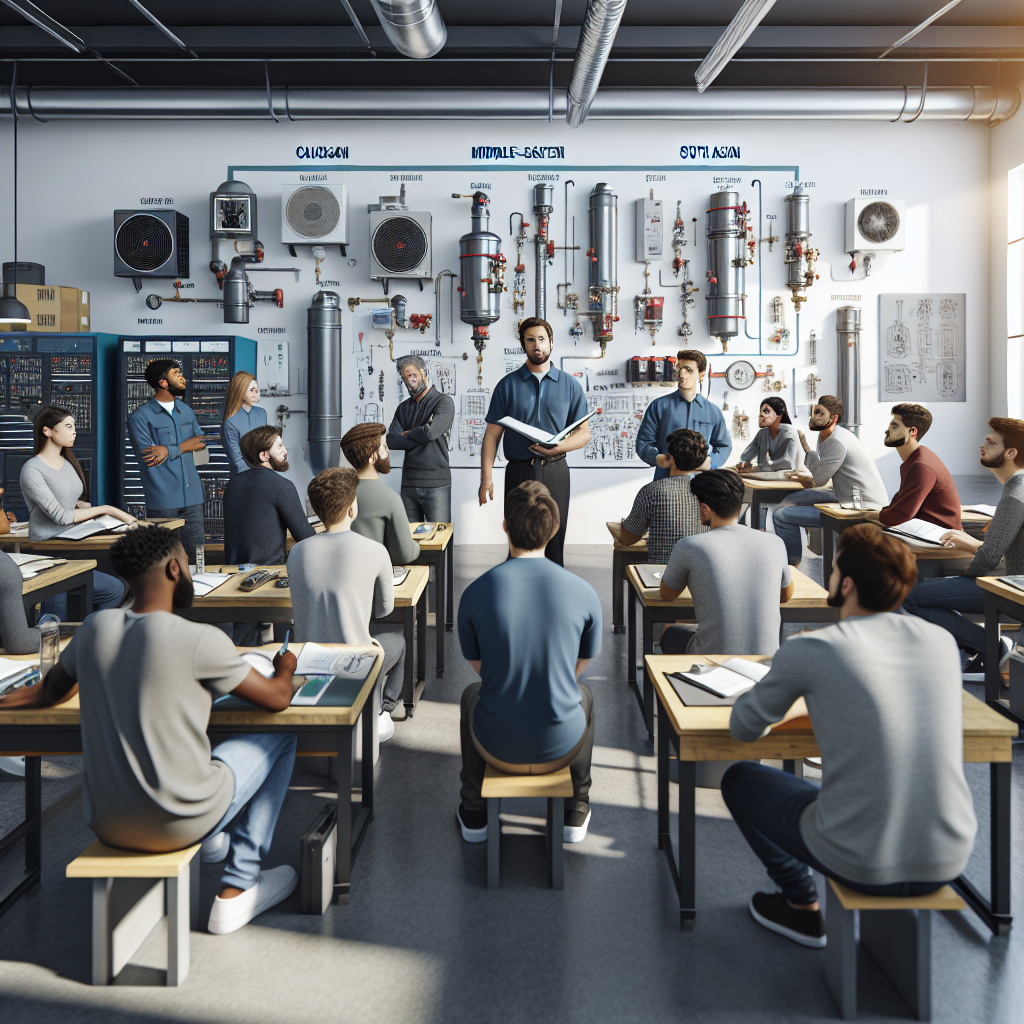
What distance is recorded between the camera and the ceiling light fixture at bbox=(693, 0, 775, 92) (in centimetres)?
467

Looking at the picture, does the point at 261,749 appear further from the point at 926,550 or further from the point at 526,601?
the point at 926,550

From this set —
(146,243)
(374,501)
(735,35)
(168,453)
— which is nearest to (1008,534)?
(374,501)

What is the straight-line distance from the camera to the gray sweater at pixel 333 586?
Result: 295 centimetres

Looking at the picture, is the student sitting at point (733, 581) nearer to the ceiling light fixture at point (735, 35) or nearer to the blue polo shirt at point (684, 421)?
the blue polo shirt at point (684, 421)

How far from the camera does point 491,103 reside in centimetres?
702

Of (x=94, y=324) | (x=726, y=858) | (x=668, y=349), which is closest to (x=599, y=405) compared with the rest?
(x=668, y=349)

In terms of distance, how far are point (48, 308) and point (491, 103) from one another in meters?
4.16

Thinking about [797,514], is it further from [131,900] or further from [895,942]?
[131,900]

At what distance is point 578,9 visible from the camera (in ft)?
20.4

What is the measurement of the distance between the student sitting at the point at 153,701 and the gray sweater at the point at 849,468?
15.5 ft

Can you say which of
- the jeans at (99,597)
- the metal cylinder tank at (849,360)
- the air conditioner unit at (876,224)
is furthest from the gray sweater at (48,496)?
the air conditioner unit at (876,224)

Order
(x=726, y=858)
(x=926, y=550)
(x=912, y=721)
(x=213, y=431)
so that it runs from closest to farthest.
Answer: (x=912, y=721) → (x=726, y=858) → (x=926, y=550) → (x=213, y=431)

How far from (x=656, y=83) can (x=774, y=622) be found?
6144 millimetres

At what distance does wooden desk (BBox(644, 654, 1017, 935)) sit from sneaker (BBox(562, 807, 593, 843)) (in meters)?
0.43
